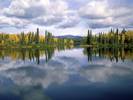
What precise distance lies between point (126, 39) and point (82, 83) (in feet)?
424

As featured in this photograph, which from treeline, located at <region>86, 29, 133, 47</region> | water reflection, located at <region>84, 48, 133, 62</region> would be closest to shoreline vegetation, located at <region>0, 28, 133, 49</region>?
treeline, located at <region>86, 29, 133, 47</region>

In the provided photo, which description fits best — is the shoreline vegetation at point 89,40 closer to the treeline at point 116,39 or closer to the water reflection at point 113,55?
the treeline at point 116,39

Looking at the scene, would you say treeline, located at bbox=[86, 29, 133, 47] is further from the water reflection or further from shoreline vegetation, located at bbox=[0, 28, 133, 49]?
the water reflection

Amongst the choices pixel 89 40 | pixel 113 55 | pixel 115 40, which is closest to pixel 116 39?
pixel 115 40

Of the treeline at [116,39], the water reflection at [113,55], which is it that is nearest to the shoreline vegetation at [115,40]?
the treeline at [116,39]

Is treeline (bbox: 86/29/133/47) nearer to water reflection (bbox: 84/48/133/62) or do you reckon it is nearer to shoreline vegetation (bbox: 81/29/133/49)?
shoreline vegetation (bbox: 81/29/133/49)

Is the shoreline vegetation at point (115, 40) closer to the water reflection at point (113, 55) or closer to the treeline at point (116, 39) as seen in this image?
the treeline at point (116, 39)

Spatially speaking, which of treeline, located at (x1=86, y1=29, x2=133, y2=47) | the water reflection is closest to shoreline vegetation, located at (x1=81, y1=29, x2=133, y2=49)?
treeline, located at (x1=86, y1=29, x2=133, y2=47)

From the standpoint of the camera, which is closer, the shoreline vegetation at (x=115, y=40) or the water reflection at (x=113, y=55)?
the water reflection at (x=113, y=55)

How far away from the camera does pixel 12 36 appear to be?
17475cm

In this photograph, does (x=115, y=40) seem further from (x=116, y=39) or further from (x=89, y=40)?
(x=89, y=40)

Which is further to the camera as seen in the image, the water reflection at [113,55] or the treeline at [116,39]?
the treeline at [116,39]

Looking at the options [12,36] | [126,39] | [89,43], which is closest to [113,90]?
[126,39]

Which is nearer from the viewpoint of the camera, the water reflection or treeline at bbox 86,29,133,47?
the water reflection
